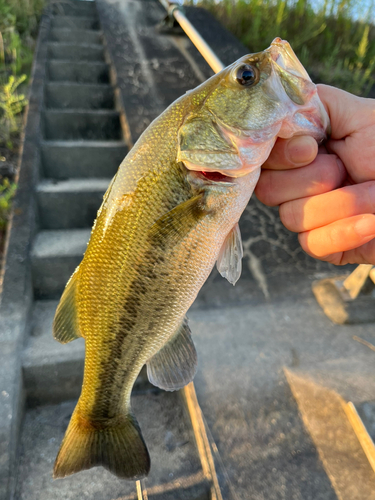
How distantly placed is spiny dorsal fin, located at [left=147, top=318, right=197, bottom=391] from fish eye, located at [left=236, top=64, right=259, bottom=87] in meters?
0.93

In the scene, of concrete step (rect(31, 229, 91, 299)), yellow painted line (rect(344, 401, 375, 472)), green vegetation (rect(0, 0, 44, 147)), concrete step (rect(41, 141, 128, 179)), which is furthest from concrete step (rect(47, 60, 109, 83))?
yellow painted line (rect(344, 401, 375, 472))

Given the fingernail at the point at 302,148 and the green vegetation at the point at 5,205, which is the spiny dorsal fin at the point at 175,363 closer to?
the fingernail at the point at 302,148

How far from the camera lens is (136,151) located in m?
1.22

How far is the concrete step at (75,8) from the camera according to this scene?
5.72 metres

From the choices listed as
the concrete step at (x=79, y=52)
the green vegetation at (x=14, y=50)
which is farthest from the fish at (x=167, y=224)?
the concrete step at (x=79, y=52)

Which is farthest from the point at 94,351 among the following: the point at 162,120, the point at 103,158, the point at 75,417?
the point at 103,158

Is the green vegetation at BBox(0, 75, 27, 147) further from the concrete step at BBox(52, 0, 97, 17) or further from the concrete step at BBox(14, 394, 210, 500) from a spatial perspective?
the concrete step at BBox(14, 394, 210, 500)

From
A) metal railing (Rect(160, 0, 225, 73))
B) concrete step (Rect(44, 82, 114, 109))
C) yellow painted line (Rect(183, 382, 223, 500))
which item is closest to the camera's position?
yellow painted line (Rect(183, 382, 223, 500))

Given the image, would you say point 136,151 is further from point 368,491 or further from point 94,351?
point 368,491

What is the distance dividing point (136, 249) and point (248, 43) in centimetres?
563

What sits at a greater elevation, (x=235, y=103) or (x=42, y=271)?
(x=235, y=103)

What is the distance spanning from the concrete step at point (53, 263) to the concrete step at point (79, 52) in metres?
3.16

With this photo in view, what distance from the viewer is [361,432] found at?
7.06 feet

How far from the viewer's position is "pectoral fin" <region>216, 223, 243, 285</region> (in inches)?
52.9
